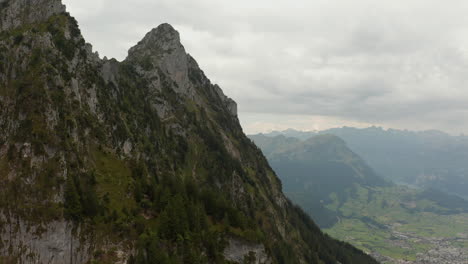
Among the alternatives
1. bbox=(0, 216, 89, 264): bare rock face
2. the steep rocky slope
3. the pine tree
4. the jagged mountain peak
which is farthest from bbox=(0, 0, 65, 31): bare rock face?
the jagged mountain peak

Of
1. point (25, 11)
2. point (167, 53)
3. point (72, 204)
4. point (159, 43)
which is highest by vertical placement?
point (159, 43)

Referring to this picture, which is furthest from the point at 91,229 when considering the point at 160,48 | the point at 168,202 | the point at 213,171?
the point at 160,48

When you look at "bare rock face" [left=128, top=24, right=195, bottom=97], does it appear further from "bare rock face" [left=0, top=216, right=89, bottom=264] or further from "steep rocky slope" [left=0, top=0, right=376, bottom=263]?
"bare rock face" [left=0, top=216, right=89, bottom=264]

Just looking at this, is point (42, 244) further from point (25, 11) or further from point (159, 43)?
point (159, 43)

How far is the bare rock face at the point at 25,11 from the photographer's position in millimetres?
75812

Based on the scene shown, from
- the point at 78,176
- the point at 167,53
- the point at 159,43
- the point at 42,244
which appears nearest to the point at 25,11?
the point at 78,176

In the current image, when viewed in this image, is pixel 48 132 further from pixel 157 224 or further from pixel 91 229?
pixel 157 224

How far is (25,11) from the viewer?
7800 cm

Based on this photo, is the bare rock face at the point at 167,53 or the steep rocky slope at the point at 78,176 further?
the bare rock face at the point at 167,53

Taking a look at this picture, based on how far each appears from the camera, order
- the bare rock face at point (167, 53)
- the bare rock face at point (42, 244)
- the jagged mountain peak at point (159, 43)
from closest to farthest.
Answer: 1. the bare rock face at point (42, 244)
2. the bare rock face at point (167, 53)
3. the jagged mountain peak at point (159, 43)

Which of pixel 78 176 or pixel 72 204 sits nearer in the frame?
pixel 72 204

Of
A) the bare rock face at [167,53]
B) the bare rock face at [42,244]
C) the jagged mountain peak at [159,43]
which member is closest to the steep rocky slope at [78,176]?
the bare rock face at [42,244]

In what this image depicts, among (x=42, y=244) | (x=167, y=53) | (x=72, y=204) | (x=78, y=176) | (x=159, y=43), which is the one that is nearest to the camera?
(x=42, y=244)

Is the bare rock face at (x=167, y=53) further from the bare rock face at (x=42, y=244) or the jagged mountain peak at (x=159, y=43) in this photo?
the bare rock face at (x=42, y=244)
